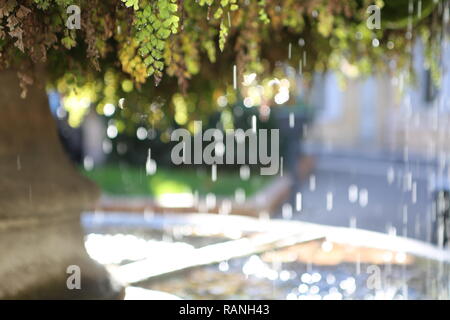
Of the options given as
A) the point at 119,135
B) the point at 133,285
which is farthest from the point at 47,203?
the point at 119,135

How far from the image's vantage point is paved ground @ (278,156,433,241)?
11.1 metres

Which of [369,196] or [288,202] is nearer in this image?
[288,202]

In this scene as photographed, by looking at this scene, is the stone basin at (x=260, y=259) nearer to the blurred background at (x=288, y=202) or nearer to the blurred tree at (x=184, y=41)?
the blurred background at (x=288, y=202)

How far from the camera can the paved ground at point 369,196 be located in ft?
36.4

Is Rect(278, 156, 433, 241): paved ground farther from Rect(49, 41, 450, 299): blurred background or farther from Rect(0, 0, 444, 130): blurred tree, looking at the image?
Rect(0, 0, 444, 130): blurred tree

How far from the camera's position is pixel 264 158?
16.2 meters

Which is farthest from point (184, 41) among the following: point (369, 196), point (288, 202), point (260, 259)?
point (369, 196)

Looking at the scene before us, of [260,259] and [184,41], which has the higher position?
[184,41]

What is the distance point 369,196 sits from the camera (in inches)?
558

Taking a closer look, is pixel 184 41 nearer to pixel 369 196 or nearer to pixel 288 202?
pixel 288 202

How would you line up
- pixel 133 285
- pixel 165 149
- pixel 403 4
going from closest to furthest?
pixel 403 4
pixel 133 285
pixel 165 149

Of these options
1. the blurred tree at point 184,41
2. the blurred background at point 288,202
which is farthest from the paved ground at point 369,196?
the blurred tree at point 184,41
